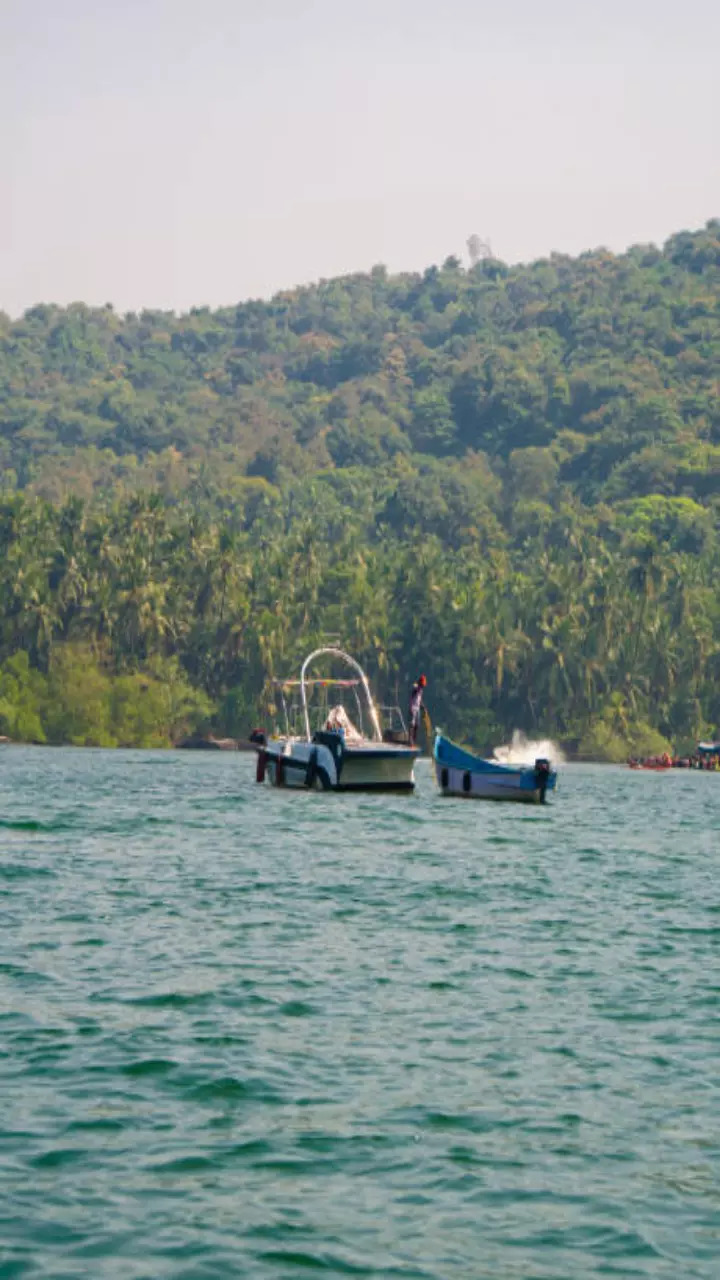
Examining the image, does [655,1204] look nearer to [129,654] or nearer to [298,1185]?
[298,1185]

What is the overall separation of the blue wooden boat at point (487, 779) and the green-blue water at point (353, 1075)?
129ft

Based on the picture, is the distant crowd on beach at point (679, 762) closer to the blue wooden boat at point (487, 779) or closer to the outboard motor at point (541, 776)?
the blue wooden boat at point (487, 779)

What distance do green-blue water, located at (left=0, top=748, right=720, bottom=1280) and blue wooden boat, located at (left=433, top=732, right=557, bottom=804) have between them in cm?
3929

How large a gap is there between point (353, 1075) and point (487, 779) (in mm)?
66639

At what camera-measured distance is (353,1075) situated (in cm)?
2302

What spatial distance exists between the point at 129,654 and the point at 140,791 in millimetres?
89553

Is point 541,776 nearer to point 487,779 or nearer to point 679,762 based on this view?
point 487,779

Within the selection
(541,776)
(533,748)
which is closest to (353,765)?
(541,776)

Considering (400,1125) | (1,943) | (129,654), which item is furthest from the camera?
(129,654)

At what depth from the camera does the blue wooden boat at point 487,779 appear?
88.9 meters

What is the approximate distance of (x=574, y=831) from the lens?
7175 centimetres

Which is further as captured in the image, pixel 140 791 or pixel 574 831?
pixel 140 791

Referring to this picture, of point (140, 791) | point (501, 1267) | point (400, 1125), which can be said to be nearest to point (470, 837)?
point (140, 791)

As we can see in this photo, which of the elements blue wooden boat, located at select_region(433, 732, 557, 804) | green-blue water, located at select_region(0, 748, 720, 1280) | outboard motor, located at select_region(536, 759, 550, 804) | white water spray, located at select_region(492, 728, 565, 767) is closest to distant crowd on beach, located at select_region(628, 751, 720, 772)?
white water spray, located at select_region(492, 728, 565, 767)
